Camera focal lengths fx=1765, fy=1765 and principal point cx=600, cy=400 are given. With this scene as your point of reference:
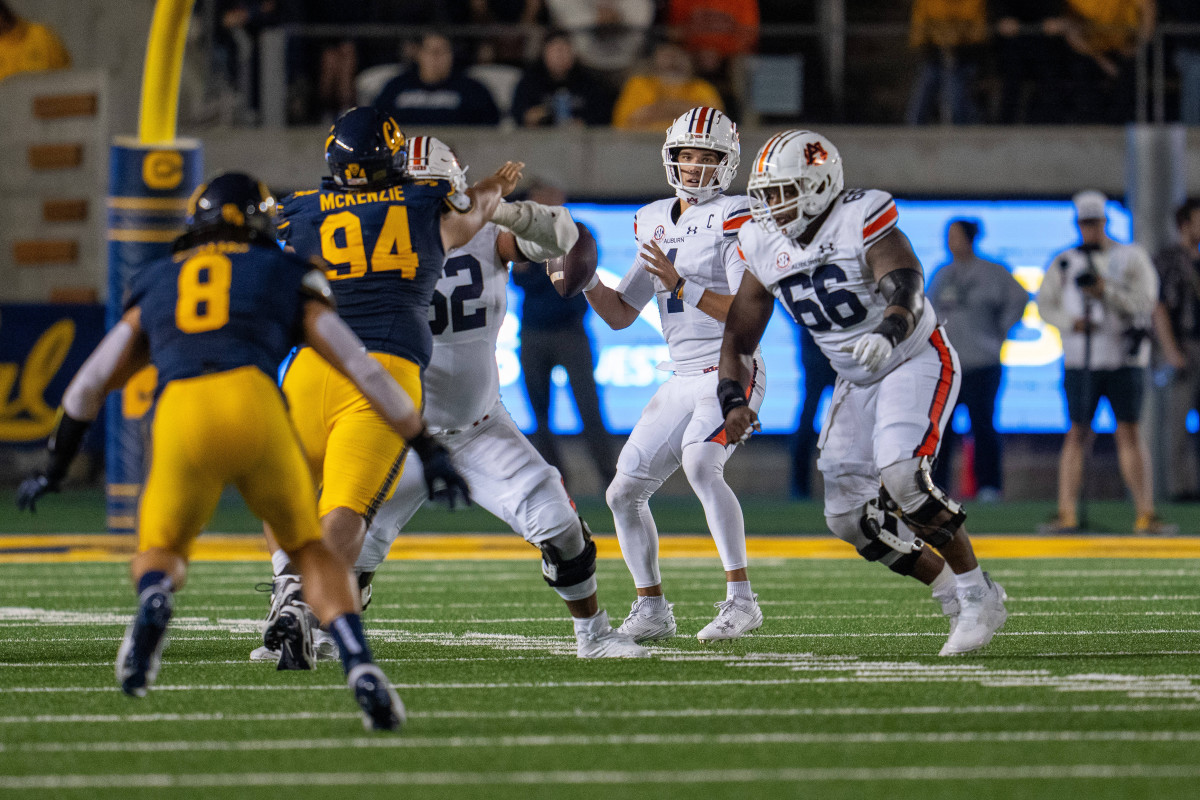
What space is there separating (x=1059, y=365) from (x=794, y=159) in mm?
9335

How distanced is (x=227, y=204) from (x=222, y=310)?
409 mm

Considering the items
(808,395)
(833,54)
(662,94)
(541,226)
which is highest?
(833,54)

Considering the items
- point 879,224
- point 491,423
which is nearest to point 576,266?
point 491,423

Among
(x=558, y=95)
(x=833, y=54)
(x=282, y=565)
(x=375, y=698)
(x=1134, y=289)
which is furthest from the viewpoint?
(x=833, y=54)

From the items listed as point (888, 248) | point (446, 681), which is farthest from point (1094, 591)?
point (446, 681)

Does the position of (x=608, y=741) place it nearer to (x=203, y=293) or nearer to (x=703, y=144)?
(x=203, y=293)

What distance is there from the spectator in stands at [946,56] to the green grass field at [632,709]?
8084mm

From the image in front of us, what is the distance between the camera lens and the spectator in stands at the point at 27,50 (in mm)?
15648

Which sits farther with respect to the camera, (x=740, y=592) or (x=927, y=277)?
(x=927, y=277)

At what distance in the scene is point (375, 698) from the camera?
435 cm

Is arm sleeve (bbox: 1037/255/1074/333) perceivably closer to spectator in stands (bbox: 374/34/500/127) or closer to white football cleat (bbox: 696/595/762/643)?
white football cleat (bbox: 696/595/762/643)

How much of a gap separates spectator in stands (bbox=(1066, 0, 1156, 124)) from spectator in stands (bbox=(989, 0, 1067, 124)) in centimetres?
13

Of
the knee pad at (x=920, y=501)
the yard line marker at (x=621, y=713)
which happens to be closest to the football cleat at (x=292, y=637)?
the yard line marker at (x=621, y=713)

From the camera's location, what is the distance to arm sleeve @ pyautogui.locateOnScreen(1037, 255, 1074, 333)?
11.4 meters
